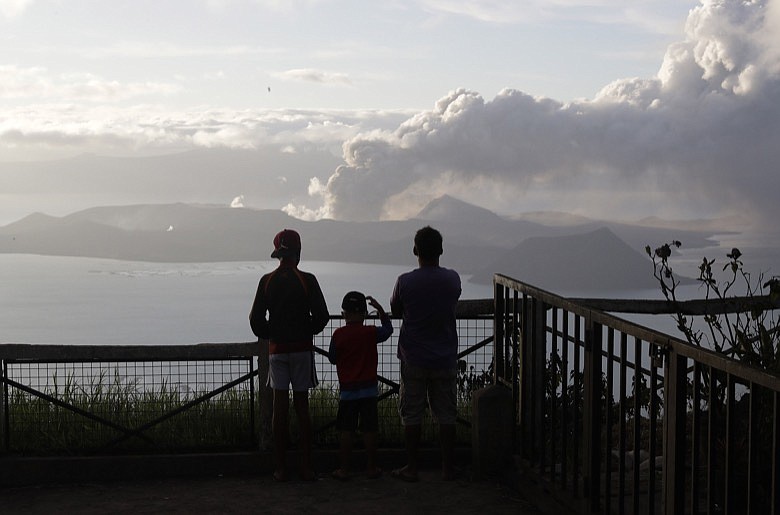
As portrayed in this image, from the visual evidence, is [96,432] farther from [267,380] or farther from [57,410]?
[267,380]

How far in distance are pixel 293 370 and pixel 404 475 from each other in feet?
4.10

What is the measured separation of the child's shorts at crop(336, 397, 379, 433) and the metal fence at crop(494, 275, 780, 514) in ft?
3.61

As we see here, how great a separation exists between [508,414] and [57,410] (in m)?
3.89

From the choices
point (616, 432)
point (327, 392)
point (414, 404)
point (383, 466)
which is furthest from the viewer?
point (616, 432)

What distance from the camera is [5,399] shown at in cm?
859

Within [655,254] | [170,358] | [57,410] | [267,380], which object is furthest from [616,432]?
[57,410]

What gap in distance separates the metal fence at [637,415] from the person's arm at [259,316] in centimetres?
189

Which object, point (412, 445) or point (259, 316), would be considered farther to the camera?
point (412, 445)

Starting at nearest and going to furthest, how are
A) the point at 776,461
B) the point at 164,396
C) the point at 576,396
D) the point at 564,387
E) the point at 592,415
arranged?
the point at 776,461 < the point at 592,415 < the point at 576,396 < the point at 564,387 < the point at 164,396

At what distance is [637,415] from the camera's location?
17.9 feet

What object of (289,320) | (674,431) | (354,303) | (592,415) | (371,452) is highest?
(354,303)

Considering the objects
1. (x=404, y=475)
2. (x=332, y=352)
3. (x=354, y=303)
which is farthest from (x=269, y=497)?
(x=354, y=303)

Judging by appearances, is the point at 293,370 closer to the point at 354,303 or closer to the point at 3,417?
the point at 354,303

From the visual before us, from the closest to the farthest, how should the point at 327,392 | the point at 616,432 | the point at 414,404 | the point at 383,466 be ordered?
the point at 414,404, the point at 383,466, the point at 327,392, the point at 616,432
